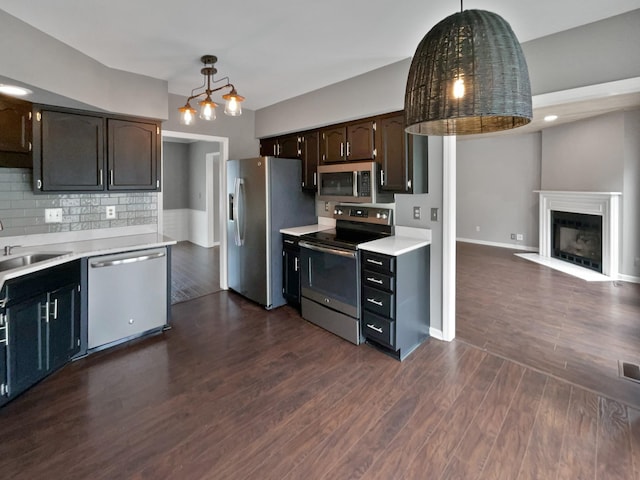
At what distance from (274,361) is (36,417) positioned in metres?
1.53

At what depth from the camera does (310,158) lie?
12.9 feet

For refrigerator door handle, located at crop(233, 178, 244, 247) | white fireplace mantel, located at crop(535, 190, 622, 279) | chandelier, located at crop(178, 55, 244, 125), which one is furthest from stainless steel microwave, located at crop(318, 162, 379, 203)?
white fireplace mantel, located at crop(535, 190, 622, 279)

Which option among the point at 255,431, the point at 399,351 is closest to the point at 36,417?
the point at 255,431

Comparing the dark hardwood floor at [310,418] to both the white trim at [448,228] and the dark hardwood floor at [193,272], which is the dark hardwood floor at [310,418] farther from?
the dark hardwood floor at [193,272]

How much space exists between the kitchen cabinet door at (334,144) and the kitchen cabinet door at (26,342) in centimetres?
279

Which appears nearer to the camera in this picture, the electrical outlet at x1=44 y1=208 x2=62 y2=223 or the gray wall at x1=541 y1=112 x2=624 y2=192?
the electrical outlet at x1=44 y1=208 x2=62 y2=223

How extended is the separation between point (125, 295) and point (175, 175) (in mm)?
5647

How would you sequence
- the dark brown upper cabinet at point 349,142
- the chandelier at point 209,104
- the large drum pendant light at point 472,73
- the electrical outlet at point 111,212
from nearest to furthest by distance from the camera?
1. the large drum pendant light at point 472,73
2. the chandelier at point 209,104
3. the dark brown upper cabinet at point 349,142
4. the electrical outlet at point 111,212

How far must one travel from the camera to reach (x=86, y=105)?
2.87 meters

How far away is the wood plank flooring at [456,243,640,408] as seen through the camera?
101 inches

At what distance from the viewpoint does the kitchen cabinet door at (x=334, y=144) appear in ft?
11.7

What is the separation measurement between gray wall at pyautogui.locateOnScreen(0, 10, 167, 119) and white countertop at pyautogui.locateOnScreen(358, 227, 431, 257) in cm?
259

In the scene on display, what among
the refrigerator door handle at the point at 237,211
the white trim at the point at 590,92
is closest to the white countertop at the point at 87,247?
the refrigerator door handle at the point at 237,211

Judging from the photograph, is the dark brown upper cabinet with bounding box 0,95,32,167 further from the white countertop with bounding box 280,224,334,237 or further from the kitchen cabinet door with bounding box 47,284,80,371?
the white countertop with bounding box 280,224,334,237
